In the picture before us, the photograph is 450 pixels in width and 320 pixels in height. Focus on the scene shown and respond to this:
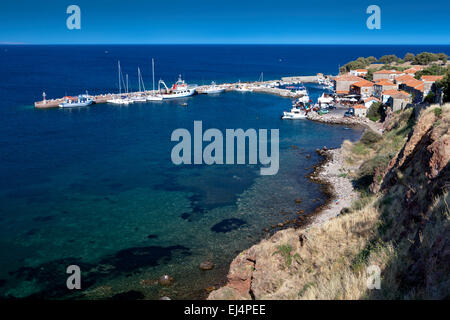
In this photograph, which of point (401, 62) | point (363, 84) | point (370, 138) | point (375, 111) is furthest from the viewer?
point (401, 62)

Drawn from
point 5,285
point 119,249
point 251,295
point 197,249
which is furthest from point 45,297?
A: point 251,295

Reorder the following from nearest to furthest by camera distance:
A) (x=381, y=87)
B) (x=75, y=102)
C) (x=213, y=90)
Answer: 1. (x=381, y=87)
2. (x=75, y=102)
3. (x=213, y=90)

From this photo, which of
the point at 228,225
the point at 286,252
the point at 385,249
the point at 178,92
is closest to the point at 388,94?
the point at 228,225

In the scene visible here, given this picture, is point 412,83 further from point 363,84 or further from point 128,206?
point 128,206

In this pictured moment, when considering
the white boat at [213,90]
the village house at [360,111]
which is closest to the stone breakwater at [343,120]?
the village house at [360,111]

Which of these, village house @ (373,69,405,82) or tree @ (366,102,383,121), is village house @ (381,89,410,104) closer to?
tree @ (366,102,383,121)

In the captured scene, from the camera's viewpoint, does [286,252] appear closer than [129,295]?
Yes

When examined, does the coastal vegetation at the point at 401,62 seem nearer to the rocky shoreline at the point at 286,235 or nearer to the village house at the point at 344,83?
the village house at the point at 344,83

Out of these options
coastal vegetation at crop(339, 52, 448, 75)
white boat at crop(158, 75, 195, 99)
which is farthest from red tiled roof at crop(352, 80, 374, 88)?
white boat at crop(158, 75, 195, 99)

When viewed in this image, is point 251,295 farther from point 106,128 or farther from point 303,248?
point 106,128
